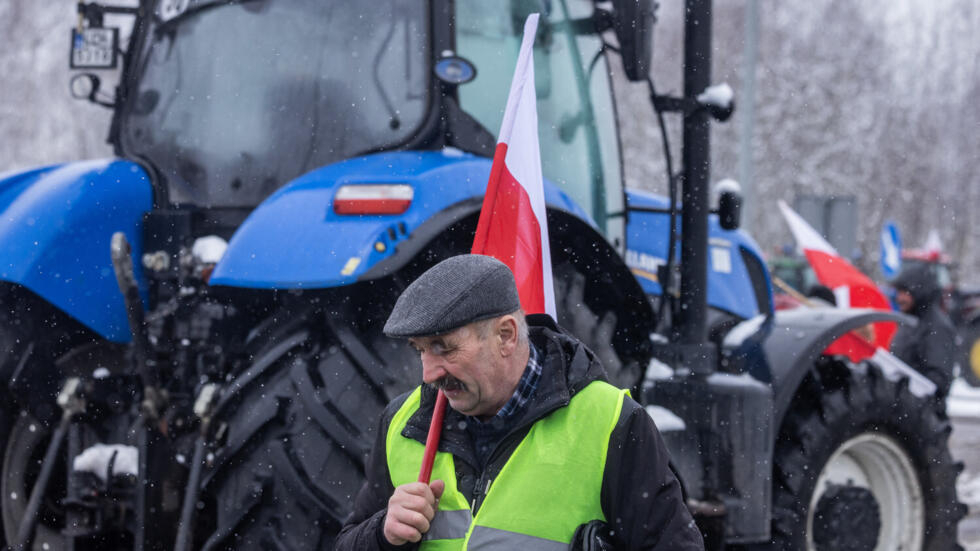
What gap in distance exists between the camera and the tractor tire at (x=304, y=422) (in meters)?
2.90

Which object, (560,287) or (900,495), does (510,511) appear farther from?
(900,495)

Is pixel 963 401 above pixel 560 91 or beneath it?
beneath

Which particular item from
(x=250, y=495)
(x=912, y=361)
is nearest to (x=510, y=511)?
(x=250, y=495)

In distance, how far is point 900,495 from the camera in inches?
183

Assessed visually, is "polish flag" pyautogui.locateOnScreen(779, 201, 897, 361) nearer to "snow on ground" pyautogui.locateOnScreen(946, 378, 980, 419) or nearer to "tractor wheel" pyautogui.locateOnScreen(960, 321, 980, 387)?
"snow on ground" pyautogui.locateOnScreen(946, 378, 980, 419)

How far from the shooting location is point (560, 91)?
4.35 m

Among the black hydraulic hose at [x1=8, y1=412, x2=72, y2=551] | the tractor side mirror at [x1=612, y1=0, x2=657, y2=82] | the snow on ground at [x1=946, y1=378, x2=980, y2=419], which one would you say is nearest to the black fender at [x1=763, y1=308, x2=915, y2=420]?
the tractor side mirror at [x1=612, y1=0, x2=657, y2=82]

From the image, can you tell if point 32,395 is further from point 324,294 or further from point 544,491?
point 544,491

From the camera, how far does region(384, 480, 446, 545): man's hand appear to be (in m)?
2.10

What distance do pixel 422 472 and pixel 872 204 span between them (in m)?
34.8

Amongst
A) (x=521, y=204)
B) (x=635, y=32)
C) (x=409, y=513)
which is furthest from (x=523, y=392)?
(x=635, y=32)

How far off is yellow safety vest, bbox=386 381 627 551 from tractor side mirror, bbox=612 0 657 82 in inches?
67.9

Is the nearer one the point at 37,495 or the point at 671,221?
the point at 37,495

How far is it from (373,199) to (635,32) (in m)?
1.10
